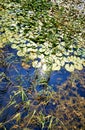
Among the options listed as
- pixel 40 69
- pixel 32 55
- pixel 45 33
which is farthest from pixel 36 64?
pixel 45 33

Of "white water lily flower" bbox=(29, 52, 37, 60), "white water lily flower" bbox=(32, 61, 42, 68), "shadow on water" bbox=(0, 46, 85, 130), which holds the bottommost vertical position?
"shadow on water" bbox=(0, 46, 85, 130)

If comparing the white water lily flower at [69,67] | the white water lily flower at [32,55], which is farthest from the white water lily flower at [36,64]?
the white water lily flower at [69,67]

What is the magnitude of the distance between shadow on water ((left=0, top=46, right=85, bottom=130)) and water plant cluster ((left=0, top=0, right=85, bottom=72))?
0.15m

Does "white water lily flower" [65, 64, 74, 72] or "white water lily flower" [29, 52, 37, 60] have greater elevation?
"white water lily flower" [29, 52, 37, 60]

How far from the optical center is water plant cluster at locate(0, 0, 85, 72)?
3742mm

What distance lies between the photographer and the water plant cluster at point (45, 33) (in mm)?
3742

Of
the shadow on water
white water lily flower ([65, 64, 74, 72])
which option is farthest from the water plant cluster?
the shadow on water

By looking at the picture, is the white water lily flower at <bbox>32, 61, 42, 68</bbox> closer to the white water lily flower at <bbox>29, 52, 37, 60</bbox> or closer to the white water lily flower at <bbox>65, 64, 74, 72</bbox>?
the white water lily flower at <bbox>29, 52, 37, 60</bbox>

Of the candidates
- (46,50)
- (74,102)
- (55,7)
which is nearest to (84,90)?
(74,102)

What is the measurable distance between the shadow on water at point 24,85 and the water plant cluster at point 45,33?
6.1 inches

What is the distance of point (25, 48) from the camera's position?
383 cm

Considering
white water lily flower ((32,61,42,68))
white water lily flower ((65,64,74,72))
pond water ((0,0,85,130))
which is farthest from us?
white water lily flower ((65,64,74,72))

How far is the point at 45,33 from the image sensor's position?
4.36 m

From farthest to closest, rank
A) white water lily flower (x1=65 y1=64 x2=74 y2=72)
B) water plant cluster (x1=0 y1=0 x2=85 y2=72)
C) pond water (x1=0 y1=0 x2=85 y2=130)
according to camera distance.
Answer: water plant cluster (x1=0 y1=0 x2=85 y2=72), white water lily flower (x1=65 y1=64 x2=74 y2=72), pond water (x1=0 y1=0 x2=85 y2=130)
